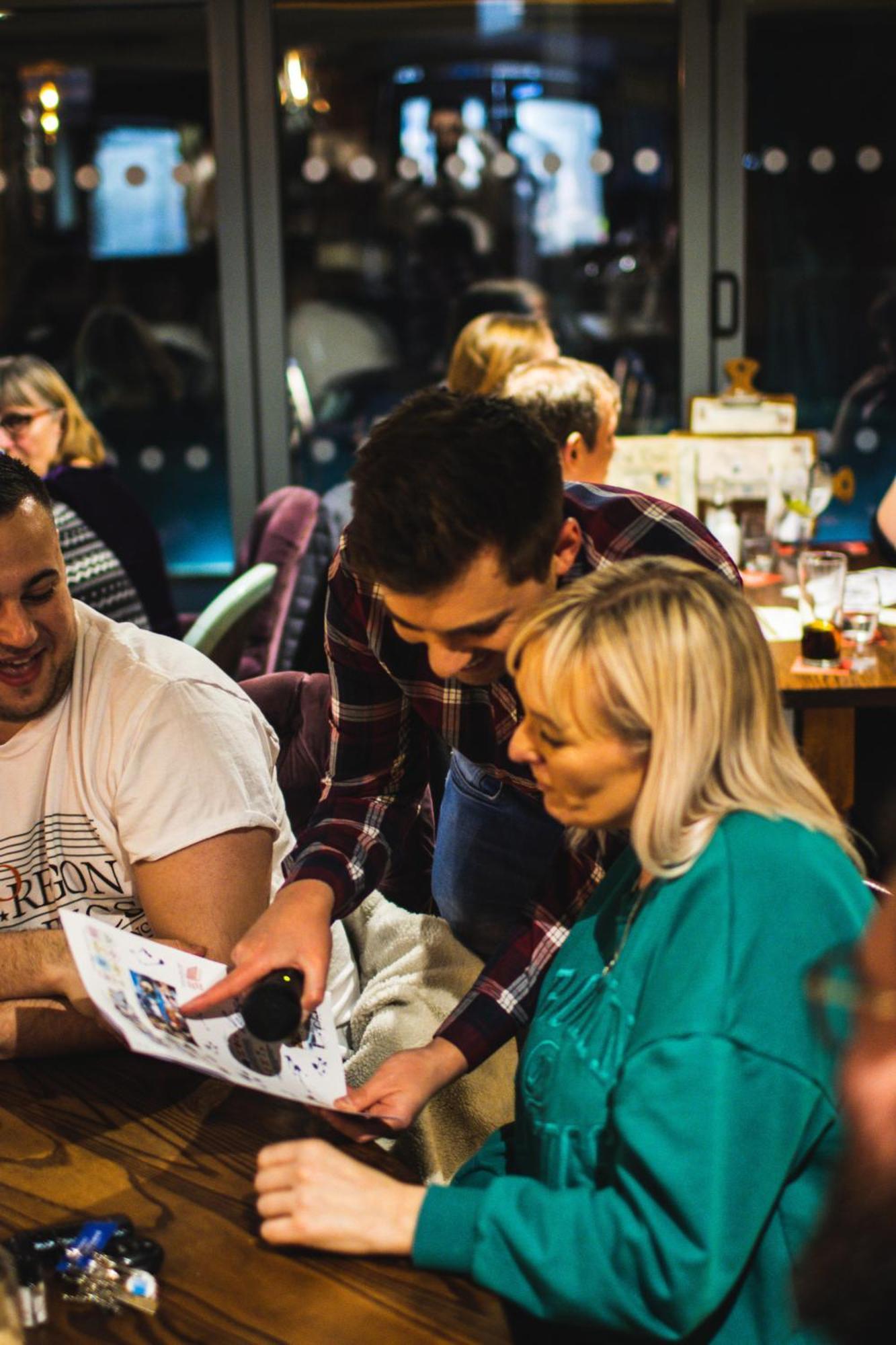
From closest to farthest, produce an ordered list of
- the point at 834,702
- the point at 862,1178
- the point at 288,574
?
the point at 862,1178, the point at 834,702, the point at 288,574

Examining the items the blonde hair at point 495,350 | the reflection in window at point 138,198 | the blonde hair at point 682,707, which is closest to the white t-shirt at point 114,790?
the blonde hair at point 682,707

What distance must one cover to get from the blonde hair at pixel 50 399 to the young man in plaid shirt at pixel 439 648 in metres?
2.48

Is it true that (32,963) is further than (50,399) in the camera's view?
No

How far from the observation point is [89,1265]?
4.01ft

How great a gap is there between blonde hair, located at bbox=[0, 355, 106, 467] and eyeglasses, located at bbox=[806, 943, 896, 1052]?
3681mm

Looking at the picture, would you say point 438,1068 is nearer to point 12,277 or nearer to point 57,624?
point 57,624

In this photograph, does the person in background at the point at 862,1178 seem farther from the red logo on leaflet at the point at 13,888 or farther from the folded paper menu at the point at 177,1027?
the red logo on leaflet at the point at 13,888

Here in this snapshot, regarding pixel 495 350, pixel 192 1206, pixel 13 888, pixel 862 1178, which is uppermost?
pixel 495 350

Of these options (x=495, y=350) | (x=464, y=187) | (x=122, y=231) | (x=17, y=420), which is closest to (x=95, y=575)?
(x=17, y=420)

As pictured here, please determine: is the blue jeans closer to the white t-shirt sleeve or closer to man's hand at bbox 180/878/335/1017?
the white t-shirt sleeve

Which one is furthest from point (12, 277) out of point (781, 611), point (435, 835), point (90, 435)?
point (435, 835)

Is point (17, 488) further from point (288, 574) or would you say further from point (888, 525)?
point (888, 525)

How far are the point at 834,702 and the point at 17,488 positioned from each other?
1750 millimetres

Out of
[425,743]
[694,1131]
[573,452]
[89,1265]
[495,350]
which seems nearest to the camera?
[694,1131]
